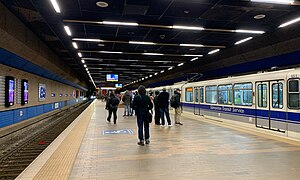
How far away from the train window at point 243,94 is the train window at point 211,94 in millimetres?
1926

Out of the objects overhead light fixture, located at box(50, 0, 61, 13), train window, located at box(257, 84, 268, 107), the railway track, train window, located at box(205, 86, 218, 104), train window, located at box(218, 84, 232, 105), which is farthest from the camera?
train window, located at box(205, 86, 218, 104)

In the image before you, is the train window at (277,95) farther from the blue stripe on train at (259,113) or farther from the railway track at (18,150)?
the railway track at (18,150)

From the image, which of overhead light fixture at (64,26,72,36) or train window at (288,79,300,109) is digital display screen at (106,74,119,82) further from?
train window at (288,79,300,109)

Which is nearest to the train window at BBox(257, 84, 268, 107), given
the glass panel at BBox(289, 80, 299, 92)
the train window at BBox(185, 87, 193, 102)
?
the glass panel at BBox(289, 80, 299, 92)

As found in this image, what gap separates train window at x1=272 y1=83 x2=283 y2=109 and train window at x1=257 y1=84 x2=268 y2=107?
16.6 inches

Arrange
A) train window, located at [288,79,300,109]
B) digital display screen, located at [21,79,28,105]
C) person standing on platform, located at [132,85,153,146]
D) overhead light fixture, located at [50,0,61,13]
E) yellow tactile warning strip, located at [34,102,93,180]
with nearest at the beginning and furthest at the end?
yellow tactile warning strip, located at [34,102,93,180], person standing on platform, located at [132,85,153,146], overhead light fixture, located at [50,0,61,13], train window, located at [288,79,300,109], digital display screen, located at [21,79,28,105]

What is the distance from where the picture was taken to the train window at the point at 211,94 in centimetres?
1244

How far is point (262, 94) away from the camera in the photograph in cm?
861

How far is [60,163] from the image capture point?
15.1 ft

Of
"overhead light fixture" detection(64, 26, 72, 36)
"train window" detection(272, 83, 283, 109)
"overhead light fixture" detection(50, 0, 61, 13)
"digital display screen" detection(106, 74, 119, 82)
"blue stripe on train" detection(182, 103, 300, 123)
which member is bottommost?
"blue stripe on train" detection(182, 103, 300, 123)

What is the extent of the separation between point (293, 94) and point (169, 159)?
4.63m

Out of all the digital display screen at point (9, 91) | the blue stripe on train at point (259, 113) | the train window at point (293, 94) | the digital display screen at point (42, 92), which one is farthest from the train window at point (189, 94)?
the digital display screen at point (9, 91)

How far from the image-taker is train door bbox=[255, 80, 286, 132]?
25.0 feet

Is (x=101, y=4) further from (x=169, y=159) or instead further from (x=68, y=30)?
(x=169, y=159)
